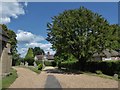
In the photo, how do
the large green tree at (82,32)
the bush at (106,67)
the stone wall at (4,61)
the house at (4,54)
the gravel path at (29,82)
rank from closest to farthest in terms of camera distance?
1. the gravel path at (29,82)
2. the house at (4,54)
3. the stone wall at (4,61)
4. the bush at (106,67)
5. the large green tree at (82,32)

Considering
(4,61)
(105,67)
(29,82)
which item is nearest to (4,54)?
(4,61)

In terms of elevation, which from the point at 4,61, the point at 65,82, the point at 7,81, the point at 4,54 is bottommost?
the point at 65,82

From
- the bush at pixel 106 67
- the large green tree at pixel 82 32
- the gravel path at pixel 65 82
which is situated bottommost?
the gravel path at pixel 65 82

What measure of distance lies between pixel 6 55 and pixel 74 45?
626 inches

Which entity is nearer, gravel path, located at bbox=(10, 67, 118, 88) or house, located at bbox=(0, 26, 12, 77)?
gravel path, located at bbox=(10, 67, 118, 88)

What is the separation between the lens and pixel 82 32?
40719 millimetres

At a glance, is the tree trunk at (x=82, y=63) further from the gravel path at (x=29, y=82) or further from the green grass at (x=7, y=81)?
the green grass at (x=7, y=81)

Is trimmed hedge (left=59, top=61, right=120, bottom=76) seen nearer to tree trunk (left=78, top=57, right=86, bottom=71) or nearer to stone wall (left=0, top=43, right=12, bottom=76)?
tree trunk (left=78, top=57, right=86, bottom=71)

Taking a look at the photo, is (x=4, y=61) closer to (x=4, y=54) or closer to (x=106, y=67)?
(x=4, y=54)

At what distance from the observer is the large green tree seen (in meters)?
39.3

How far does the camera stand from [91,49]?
3897 cm

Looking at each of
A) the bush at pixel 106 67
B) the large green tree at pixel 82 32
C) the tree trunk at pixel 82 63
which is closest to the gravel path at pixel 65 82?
the bush at pixel 106 67

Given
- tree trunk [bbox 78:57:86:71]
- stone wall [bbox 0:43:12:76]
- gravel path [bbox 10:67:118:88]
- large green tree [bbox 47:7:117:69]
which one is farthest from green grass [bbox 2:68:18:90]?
tree trunk [bbox 78:57:86:71]

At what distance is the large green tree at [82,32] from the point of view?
39281 millimetres
